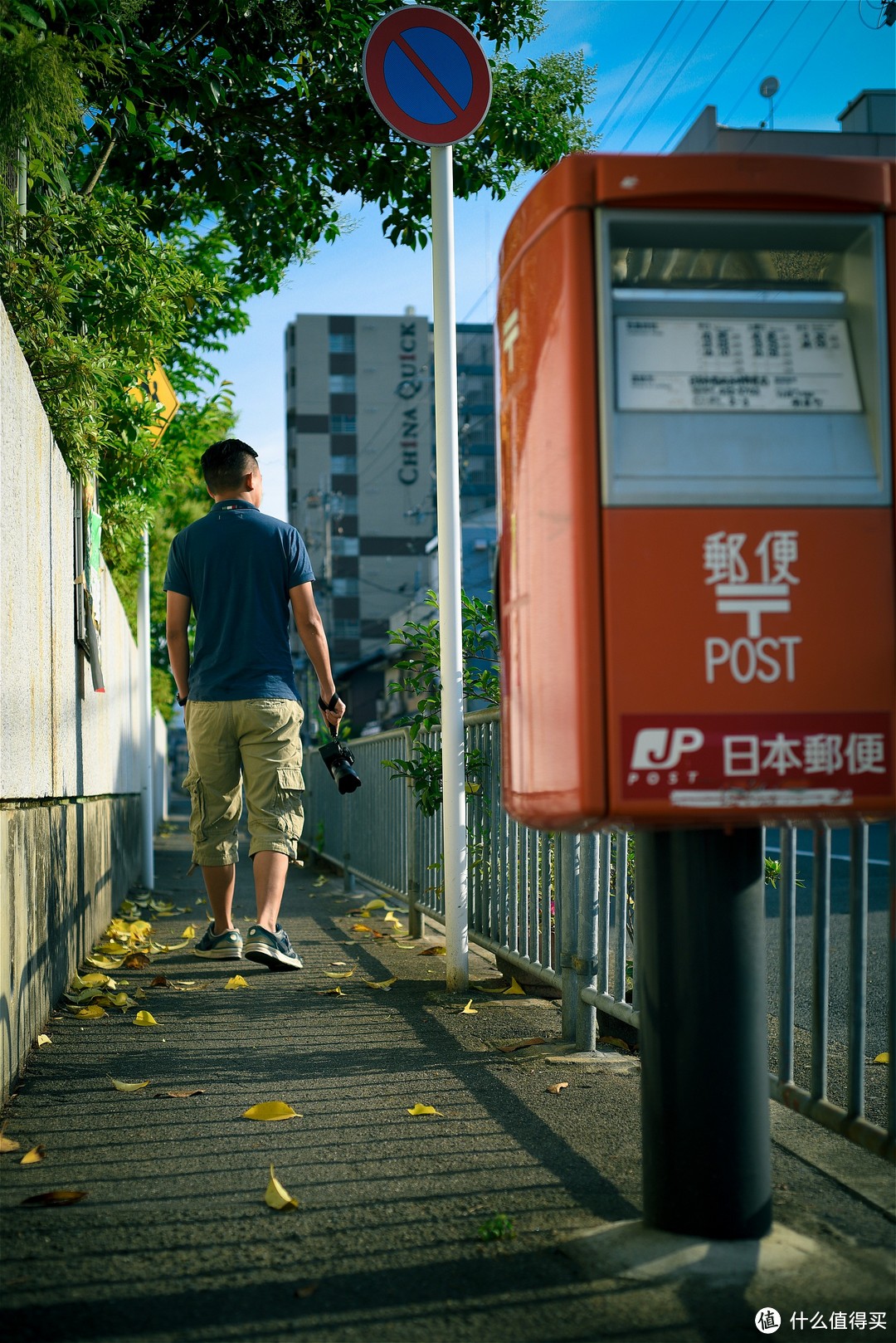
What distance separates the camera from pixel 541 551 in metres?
2.09

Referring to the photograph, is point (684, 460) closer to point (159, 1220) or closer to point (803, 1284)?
point (803, 1284)

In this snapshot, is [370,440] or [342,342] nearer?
[370,440]

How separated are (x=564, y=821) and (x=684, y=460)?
2.02 feet

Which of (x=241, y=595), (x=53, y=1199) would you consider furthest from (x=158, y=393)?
(x=53, y=1199)

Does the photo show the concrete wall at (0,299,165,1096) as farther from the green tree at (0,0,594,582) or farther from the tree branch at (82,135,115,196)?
the tree branch at (82,135,115,196)

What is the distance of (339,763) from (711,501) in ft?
11.5

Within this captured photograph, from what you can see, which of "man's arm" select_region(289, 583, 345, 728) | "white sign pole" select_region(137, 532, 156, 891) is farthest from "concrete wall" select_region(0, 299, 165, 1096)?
"white sign pole" select_region(137, 532, 156, 891)

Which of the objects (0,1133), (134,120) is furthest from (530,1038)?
(134,120)

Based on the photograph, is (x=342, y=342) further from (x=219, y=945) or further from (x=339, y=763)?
(x=339, y=763)

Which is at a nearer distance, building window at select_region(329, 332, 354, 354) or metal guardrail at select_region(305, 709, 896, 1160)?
metal guardrail at select_region(305, 709, 896, 1160)

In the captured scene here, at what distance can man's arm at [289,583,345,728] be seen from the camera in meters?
5.19

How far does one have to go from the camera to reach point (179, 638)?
5527 millimetres

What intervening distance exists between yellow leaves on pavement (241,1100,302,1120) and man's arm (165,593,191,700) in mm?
2558

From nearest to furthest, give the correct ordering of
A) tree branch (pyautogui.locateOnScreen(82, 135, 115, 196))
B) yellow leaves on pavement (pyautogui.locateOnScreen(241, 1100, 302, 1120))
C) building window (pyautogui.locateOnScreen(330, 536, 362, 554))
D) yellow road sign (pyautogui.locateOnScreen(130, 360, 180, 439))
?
yellow leaves on pavement (pyautogui.locateOnScreen(241, 1100, 302, 1120)) < tree branch (pyautogui.locateOnScreen(82, 135, 115, 196)) < yellow road sign (pyautogui.locateOnScreen(130, 360, 180, 439)) < building window (pyautogui.locateOnScreen(330, 536, 362, 554))
